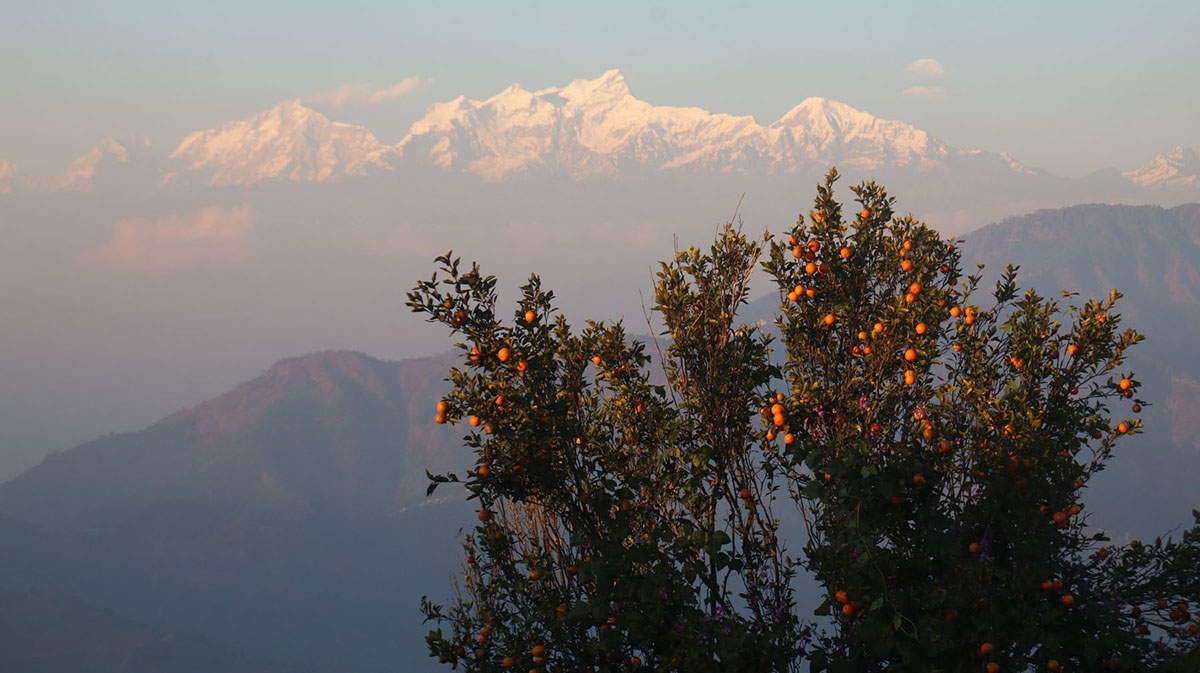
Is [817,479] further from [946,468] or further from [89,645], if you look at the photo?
[89,645]

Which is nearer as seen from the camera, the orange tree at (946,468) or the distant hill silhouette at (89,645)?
the orange tree at (946,468)

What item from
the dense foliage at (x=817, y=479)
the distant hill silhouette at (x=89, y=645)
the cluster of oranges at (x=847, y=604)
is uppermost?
the distant hill silhouette at (x=89, y=645)

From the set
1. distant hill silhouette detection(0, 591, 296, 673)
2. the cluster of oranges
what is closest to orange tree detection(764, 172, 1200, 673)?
the cluster of oranges

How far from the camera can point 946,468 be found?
21.6ft

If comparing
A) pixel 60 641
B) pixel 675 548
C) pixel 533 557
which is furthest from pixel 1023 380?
pixel 60 641

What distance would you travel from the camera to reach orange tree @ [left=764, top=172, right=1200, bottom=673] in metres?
5.84

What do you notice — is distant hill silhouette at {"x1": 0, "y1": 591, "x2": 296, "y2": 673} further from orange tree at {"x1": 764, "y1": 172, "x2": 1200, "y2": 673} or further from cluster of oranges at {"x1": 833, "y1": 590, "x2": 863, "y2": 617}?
cluster of oranges at {"x1": 833, "y1": 590, "x2": 863, "y2": 617}

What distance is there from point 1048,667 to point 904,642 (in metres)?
0.97

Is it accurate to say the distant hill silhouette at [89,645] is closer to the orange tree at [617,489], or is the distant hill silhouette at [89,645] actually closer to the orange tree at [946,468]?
the orange tree at [617,489]

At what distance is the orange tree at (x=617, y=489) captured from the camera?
6.50 meters

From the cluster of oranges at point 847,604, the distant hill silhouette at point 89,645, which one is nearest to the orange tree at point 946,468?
the cluster of oranges at point 847,604

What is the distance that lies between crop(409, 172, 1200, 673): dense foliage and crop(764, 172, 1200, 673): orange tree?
23 mm

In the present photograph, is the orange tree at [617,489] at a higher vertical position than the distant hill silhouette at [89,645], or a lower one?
lower

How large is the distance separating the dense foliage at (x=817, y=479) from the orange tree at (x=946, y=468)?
0.9 inches
